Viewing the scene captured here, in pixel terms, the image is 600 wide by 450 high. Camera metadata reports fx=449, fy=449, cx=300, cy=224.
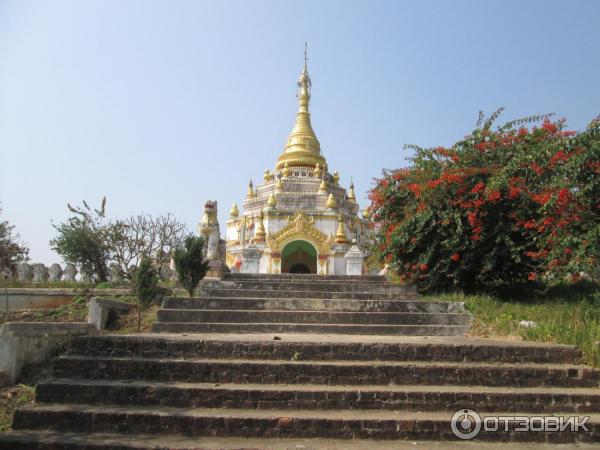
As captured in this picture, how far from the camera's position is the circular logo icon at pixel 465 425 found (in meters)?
3.97

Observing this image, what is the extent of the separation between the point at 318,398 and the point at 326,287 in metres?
5.19

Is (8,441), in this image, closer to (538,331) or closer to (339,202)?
(538,331)

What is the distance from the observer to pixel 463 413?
4.22 meters

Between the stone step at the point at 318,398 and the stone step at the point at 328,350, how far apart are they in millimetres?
676

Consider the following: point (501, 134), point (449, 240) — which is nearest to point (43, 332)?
point (449, 240)

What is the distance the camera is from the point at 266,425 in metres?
3.94

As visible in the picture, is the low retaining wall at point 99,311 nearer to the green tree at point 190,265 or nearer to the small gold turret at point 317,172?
the green tree at point 190,265

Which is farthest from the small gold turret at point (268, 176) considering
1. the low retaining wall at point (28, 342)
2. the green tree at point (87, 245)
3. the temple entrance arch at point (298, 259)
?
the low retaining wall at point (28, 342)

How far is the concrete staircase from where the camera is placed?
6.80 meters

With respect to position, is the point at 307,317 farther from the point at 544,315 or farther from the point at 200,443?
the point at 544,315

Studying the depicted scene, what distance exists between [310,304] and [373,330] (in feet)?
4.57

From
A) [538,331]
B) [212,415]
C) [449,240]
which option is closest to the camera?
[212,415]

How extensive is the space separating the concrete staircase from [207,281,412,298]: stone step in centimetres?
64

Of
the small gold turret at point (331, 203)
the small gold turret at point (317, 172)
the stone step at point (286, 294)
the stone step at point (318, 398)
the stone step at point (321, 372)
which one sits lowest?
→ the stone step at point (318, 398)
